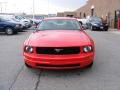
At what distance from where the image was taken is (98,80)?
6.32m

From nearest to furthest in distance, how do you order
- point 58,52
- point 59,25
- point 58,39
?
point 58,52, point 58,39, point 59,25

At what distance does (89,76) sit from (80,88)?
3.22 feet

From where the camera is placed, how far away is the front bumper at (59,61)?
21.2 feet

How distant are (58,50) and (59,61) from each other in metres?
0.31

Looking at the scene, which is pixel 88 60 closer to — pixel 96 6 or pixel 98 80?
pixel 98 80

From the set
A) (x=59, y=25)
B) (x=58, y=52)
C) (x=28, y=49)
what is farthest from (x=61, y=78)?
(x=59, y=25)

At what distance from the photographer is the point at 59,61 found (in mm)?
6445

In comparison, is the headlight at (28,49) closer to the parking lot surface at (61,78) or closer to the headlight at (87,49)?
the parking lot surface at (61,78)

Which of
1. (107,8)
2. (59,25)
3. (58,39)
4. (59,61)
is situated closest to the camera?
(59,61)

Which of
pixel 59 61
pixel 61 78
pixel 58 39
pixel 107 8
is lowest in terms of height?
pixel 61 78

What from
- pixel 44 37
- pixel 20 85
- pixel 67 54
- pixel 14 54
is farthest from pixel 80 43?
pixel 14 54

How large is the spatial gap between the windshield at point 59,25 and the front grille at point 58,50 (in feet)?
6.61

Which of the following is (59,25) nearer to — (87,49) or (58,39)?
(58,39)

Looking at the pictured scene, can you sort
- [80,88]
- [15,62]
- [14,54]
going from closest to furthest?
[80,88] < [15,62] < [14,54]
